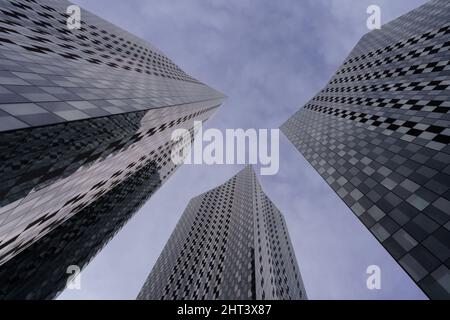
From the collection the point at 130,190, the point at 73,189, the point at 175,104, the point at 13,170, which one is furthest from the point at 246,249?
the point at 13,170

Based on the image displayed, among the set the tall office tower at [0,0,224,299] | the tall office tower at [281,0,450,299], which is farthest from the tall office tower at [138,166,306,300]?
the tall office tower at [0,0,224,299]

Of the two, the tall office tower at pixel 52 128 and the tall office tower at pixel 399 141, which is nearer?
the tall office tower at pixel 52 128

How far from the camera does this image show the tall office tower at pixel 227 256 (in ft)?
192

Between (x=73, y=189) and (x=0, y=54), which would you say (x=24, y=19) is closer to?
(x=0, y=54)

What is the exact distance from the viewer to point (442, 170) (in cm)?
2322

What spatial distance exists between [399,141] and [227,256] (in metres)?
54.4

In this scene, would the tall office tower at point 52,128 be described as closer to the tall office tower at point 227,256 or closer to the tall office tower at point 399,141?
the tall office tower at point 399,141

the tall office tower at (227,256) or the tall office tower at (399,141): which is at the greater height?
the tall office tower at (399,141)

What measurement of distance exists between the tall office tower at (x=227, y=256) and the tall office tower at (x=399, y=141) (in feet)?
89.9

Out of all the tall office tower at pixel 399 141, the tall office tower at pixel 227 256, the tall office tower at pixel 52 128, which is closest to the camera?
the tall office tower at pixel 52 128

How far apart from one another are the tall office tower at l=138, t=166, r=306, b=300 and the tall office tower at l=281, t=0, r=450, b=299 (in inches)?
1079

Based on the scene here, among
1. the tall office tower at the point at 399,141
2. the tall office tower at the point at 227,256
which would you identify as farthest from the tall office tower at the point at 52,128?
the tall office tower at the point at 227,256

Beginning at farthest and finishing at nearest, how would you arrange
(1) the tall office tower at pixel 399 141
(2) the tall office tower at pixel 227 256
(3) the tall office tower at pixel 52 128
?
Answer: 1. (2) the tall office tower at pixel 227 256
2. (1) the tall office tower at pixel 399 141
3. (3) the tall office tower at pixel 52 128
